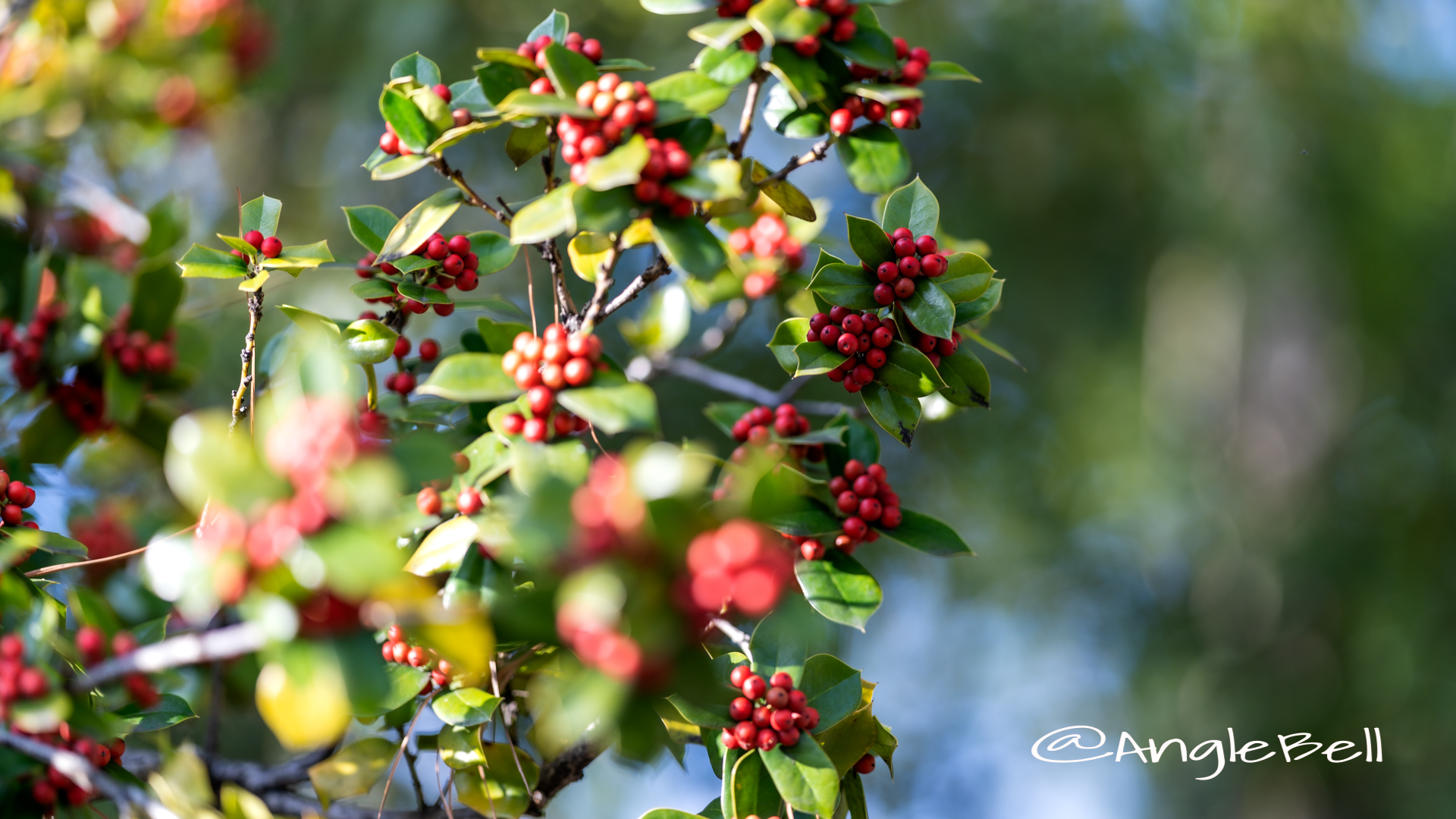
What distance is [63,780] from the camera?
548 millimetres

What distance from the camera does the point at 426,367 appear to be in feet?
3.19

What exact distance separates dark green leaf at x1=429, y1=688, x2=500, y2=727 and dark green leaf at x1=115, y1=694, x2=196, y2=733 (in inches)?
7.1

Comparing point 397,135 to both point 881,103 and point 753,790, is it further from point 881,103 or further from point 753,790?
point 753,790

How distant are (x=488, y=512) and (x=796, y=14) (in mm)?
384

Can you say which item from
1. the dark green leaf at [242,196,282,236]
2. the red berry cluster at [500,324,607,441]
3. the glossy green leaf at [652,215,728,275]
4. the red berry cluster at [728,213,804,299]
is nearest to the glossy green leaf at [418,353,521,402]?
the red berry cluster at [500,324,607,441]

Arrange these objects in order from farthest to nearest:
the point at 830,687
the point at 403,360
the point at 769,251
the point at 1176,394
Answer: the point at 1176,394
the point at 769,251
the point at 403,360
the point at 830,687

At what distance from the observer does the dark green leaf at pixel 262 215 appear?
2.50ft

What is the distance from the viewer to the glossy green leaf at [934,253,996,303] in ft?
2.50

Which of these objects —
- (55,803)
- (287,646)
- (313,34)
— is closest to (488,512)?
(287,646)

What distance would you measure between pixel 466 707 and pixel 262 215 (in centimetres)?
45

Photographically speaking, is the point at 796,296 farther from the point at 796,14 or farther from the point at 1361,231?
the point at 1361,231

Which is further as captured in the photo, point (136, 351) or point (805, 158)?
point (805, 158)

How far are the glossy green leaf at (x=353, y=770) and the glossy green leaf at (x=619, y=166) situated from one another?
51cm

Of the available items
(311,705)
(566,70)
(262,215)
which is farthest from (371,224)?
(311,705)
